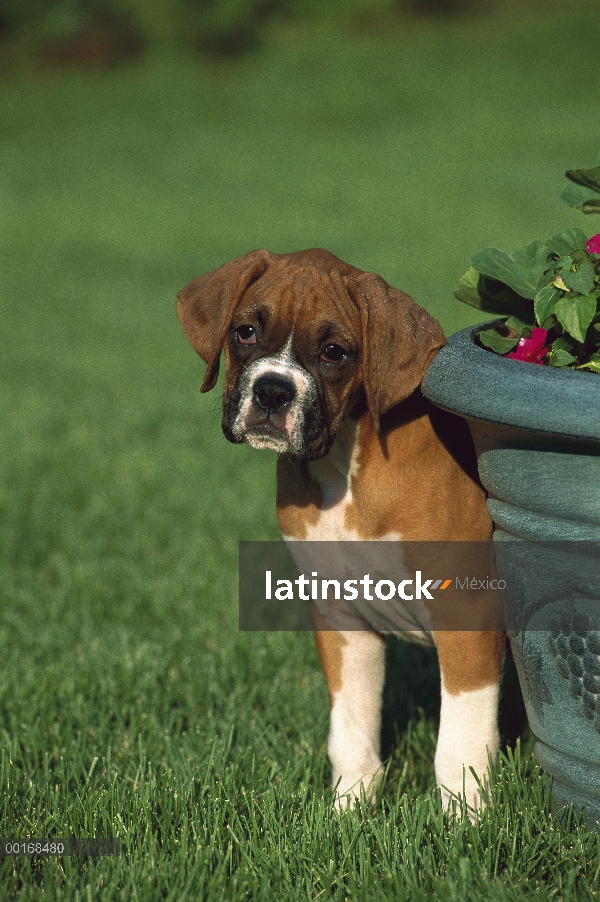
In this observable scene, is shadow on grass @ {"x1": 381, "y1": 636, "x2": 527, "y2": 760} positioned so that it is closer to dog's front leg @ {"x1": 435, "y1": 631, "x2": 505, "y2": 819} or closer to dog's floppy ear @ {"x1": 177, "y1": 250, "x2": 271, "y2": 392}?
dog's front leg @ {"x1": 435, "y1": 631, "x2": 505, "y2": 819}

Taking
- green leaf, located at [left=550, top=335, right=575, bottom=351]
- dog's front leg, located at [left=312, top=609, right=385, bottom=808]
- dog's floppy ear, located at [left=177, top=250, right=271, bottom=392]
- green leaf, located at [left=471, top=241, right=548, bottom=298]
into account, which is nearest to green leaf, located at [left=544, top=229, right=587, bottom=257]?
green leaf, located at [left=471, top=241, right=548, bottom=298]

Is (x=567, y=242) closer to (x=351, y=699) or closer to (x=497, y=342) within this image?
(x=497, y=342)

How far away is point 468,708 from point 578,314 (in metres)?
1.23

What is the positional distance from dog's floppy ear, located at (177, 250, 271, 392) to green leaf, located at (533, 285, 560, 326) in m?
0.96

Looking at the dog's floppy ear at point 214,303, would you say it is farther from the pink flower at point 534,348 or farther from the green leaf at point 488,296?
the pink flower at point 534,348

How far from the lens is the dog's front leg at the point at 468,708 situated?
3287 millimetres

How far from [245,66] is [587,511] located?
103 feet

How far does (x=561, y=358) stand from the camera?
9.65ft

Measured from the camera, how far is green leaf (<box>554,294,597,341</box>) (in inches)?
113

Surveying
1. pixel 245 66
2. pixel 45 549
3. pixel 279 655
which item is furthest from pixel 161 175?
pixel 279 655

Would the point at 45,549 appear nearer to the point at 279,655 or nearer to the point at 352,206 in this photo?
the point at 279,655

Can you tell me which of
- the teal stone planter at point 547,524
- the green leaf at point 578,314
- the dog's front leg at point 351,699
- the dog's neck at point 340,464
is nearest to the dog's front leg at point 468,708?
the teal stone planter at point 547,524

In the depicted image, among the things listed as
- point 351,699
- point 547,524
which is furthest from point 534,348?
point 351,699

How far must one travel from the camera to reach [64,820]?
127 inches
